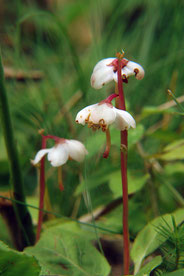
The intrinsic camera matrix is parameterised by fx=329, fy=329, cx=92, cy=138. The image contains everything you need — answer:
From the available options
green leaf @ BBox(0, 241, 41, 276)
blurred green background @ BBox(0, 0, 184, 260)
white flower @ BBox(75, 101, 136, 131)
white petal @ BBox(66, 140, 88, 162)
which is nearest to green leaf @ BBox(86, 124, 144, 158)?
blurred green background @ BBox(0, 0, 184, 260)

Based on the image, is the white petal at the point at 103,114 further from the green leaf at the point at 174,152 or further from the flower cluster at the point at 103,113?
the green leaf at the point at 174,152

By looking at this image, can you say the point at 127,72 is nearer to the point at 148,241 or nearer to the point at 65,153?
the point at 65,153

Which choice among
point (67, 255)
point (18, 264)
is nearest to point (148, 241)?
point (67, 255)

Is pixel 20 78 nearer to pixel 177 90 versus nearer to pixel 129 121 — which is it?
pixel 177 90

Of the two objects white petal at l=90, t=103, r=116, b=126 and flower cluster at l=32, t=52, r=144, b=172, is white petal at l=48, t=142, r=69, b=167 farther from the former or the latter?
white petal at l=90, t=103, r=116, b=126

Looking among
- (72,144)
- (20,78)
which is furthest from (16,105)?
(72,144)

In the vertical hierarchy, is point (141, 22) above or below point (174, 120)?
above
